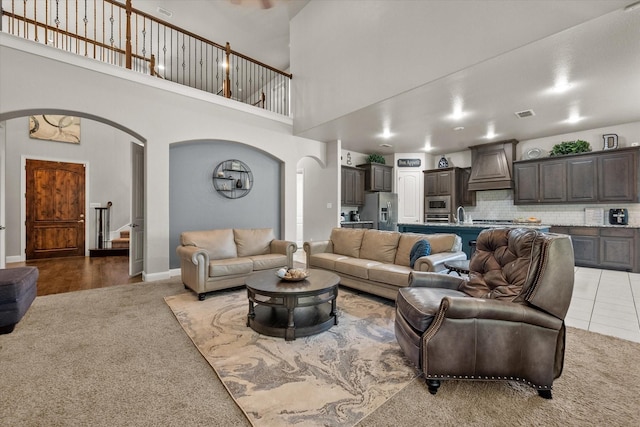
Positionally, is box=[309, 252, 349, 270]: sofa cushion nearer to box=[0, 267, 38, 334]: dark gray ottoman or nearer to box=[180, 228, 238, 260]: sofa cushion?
box=[180, 228, 238, 260]: sofa cushion

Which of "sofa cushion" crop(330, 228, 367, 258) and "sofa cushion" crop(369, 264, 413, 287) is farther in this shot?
"sofa cushion" crop(330, 228, 367, 258)

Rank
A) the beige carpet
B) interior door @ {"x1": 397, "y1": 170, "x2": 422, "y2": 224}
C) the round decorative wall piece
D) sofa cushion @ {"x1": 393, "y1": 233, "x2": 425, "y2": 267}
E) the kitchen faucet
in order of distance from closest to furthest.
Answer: the beige carpet, sofa cushion @ {"x1": 393, "y1": 233, "x2": 425, "y2": 267}, the round decorative wall piece, the kitchen faucet, interior door @ {"x1": 397, "y1": 170, "x2": 422, "y2": 224}

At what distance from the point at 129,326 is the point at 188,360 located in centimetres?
108

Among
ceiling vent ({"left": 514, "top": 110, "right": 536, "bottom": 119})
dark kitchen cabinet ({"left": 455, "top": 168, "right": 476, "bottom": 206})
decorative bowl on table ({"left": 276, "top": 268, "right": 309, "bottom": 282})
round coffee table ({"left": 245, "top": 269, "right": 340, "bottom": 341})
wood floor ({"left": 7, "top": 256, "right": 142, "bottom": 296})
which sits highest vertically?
ceiling vent ({"left": 514, "top": 110, "right": 536, "bottom": 119})

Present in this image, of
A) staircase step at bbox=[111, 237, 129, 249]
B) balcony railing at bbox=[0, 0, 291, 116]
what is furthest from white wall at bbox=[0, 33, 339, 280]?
staircase step at bbox=[111, 237, 129, 249]

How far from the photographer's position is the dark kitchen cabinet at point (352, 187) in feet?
25.3

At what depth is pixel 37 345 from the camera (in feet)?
7.90

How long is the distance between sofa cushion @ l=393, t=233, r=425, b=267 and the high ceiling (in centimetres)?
212

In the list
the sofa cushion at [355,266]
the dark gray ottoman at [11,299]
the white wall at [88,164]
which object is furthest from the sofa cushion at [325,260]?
the white wall at [88,164]

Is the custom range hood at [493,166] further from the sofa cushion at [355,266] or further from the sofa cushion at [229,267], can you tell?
the sofa cushion at [229,267]

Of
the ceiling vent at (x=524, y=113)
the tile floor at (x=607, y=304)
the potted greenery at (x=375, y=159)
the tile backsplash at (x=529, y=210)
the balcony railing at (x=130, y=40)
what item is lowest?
the tile floor at (x=607, y=304)

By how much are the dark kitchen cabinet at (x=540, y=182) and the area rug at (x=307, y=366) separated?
5372 mm

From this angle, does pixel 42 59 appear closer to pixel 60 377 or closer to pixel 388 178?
pixel 60 377

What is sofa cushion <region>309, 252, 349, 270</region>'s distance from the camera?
4.18 metres
